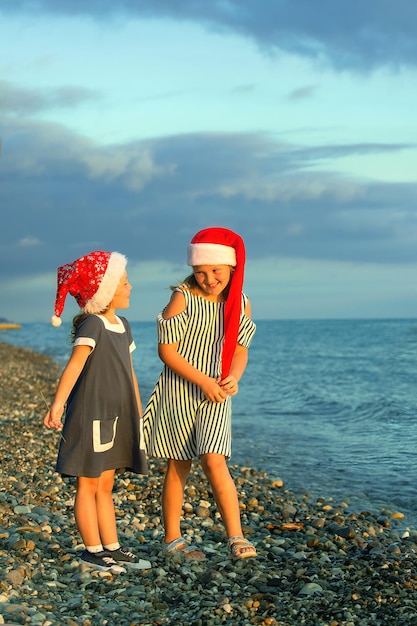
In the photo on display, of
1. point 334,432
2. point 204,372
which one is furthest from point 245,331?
point 334,432

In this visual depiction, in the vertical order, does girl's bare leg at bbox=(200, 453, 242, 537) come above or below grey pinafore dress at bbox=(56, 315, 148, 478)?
below

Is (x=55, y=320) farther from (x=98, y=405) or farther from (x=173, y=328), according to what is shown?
(x=173, y=328)

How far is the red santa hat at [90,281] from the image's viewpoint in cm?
541

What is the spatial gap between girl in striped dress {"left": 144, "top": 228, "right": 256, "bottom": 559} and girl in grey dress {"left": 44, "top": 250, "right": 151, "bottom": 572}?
0.25 m

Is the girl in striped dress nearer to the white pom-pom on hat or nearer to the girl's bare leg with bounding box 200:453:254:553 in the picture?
the girl's bare leg with bounding box 200:453:254:553

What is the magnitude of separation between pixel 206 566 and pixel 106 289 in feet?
6.67

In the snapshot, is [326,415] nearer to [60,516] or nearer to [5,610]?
[60,516]

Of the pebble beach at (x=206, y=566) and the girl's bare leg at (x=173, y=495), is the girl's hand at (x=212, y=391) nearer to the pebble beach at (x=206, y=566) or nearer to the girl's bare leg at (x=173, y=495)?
the girl's bare leg at (x=173, y=495)

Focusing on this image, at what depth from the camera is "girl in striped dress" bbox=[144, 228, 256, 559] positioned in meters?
5.58

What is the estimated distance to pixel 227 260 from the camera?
18.7ft

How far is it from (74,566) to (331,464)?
19.9 ft

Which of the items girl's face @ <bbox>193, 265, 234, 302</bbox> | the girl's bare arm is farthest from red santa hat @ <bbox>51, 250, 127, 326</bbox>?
girl's face @ <bbox>193, 265, 234, 302</bbox>

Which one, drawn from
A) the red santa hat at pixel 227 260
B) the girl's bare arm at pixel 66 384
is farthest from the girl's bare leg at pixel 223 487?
the girl's bare arm at pixel 66 384

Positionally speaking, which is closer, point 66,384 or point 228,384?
point 66,384
